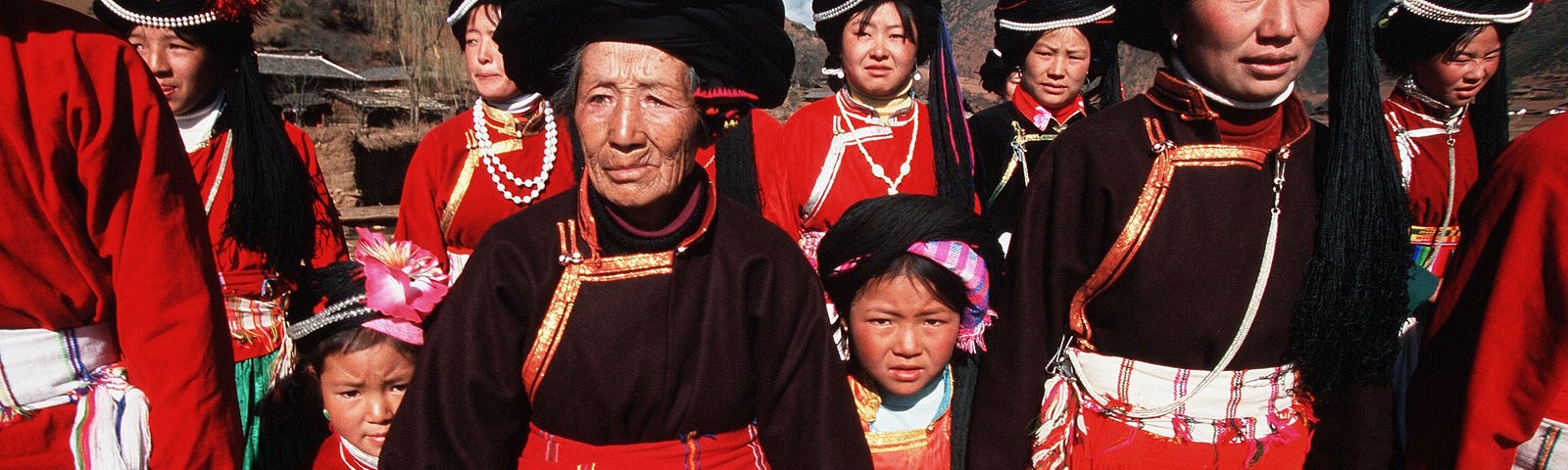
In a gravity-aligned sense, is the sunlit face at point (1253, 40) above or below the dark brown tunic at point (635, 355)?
above

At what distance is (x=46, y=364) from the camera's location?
184 cm

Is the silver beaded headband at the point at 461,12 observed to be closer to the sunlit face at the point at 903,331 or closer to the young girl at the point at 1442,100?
the sunlit face at the point at 903,331

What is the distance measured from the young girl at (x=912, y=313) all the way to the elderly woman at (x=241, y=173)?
1.83 metres

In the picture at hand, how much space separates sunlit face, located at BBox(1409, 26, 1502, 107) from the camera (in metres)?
3.38

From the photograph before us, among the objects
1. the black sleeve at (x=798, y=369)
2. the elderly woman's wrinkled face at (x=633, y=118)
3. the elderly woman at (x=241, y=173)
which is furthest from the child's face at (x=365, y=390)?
the black sleeve at (x=798, y=369)

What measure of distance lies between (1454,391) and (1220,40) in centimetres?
98

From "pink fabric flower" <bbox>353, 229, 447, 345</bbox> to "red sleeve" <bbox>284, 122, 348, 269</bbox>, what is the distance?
39.9 inches

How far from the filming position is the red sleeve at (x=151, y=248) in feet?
5.73

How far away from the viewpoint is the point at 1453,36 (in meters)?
3.38

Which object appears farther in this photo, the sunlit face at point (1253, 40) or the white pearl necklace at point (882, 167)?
the white pearl necklace at point (882, 167)

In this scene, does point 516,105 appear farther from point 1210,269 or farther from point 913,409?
point 1210,269

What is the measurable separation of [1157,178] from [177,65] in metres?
3.05

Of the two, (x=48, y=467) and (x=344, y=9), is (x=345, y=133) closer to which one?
(x=48, y=467)

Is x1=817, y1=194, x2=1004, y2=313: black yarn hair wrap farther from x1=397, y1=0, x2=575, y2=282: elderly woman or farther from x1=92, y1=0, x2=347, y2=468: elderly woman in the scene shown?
x1=92, y1=0, x2=347, y2=468: elderly woman
